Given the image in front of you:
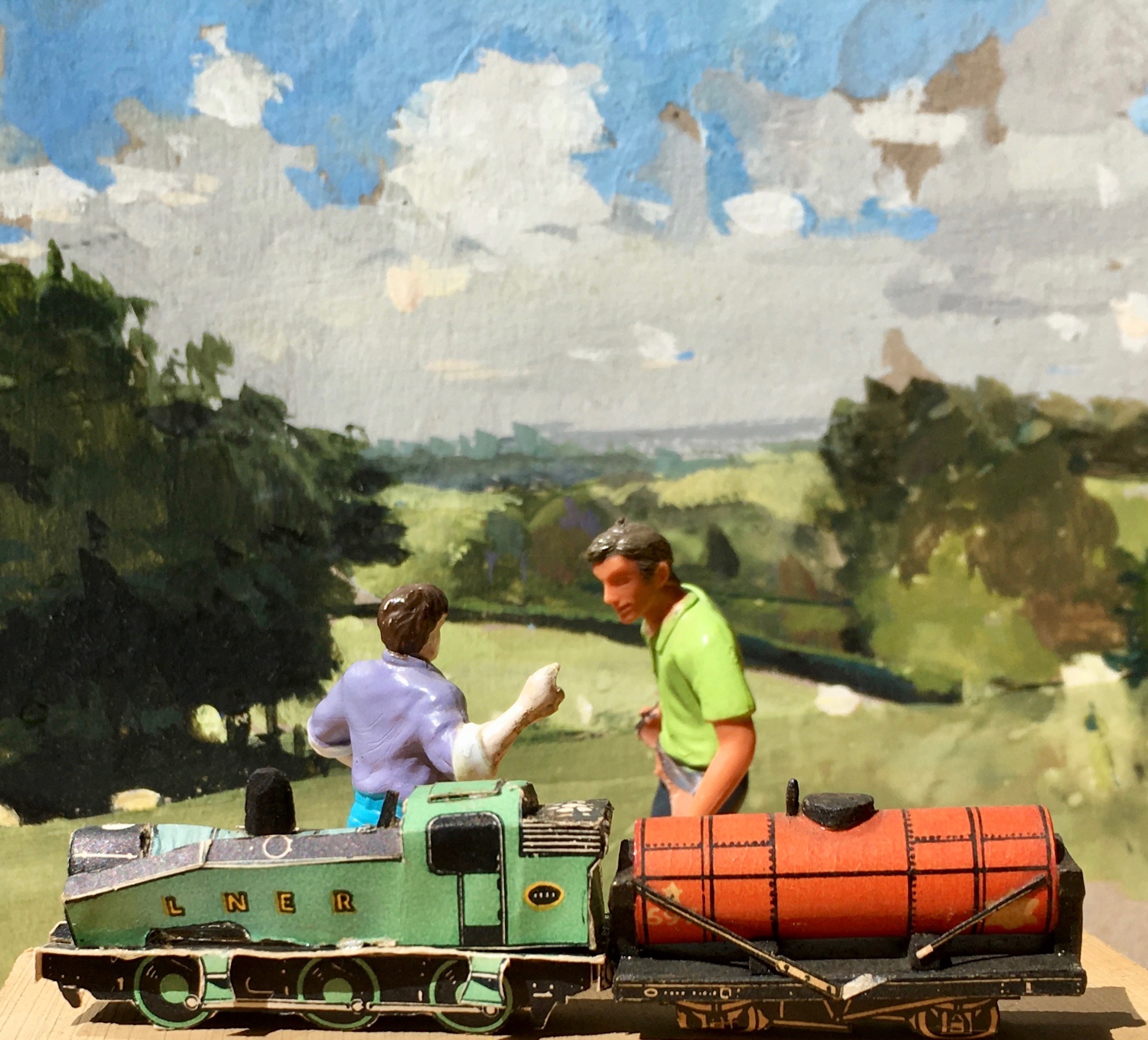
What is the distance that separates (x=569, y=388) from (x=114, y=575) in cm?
183

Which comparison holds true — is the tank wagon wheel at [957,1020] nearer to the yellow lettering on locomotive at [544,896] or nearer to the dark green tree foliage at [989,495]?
the yellow lettering on locomotive at [544,896]

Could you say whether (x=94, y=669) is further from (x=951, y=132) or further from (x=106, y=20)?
(x=951, y=132)

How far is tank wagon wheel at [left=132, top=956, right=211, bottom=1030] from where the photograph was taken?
9.27 feet

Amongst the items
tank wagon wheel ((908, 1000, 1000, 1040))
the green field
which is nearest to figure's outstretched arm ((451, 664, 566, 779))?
tank wagon wheel ((908, 1000, 1000, 1040))

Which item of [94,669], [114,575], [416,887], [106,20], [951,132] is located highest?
[106,20]

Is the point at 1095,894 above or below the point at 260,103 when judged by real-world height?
below

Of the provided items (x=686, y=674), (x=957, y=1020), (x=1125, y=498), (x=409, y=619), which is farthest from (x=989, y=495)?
(x=409, y=619)

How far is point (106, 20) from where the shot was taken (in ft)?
14.8

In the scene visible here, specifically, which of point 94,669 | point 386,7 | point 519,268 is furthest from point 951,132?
point 94,669

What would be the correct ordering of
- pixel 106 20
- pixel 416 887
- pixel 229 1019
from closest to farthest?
pixel 416 887 → pixel 229 1019 → pixel 106 20

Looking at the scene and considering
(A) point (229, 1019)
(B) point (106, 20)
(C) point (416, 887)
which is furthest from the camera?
(B) point (106, 20)

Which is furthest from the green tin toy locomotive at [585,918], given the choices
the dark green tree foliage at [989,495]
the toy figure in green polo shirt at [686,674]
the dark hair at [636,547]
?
the dark green tree foliage at [989,495]

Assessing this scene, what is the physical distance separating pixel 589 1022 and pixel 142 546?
100 inches

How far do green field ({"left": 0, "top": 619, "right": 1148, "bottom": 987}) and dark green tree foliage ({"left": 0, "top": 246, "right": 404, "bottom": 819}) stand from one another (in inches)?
10.1
